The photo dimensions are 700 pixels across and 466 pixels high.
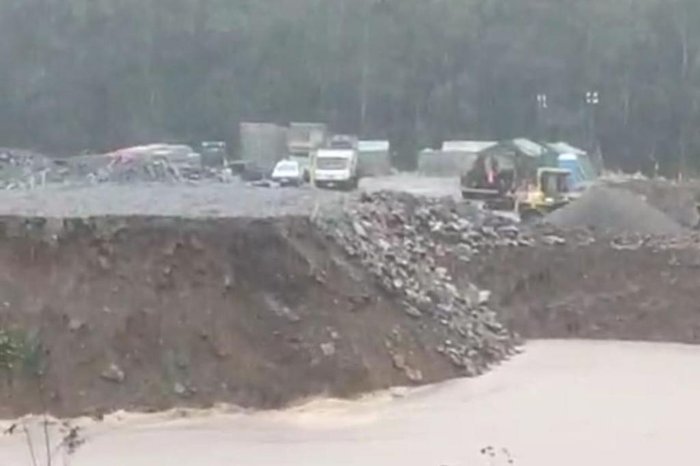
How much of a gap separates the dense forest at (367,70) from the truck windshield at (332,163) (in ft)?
35.4

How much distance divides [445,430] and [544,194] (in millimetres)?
15811

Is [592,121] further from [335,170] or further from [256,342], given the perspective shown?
[256,342]

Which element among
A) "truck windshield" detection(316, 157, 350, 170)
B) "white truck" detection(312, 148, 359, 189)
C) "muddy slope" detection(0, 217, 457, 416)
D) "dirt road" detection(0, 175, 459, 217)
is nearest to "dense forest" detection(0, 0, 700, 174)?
"white truck" detection(312, 148, 359, 189)

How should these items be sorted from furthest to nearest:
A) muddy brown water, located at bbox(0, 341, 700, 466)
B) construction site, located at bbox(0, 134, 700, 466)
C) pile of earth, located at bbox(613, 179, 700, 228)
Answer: pile of earth, located at bbox(613, 179, 700, 228) → construction site, located at bbox(0, 134, 700, 466) → muddy brown water, located at bbox(0, 341, 700, 466)

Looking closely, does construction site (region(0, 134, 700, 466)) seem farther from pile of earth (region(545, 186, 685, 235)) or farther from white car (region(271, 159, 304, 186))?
white car (region(271, 159, 304, 186))

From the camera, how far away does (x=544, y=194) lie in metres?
29.5

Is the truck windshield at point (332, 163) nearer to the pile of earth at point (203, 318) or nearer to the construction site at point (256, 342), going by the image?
the construction site at point (256, 342)

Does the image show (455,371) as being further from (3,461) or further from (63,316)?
(3,461)

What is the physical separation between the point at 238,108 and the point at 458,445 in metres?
33.7

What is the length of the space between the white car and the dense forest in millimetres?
9577

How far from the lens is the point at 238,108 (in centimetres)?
4656

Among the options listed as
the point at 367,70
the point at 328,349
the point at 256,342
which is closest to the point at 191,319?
the point at 256,342

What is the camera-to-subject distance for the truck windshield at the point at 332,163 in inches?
1403

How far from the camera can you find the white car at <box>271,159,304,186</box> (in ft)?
112
